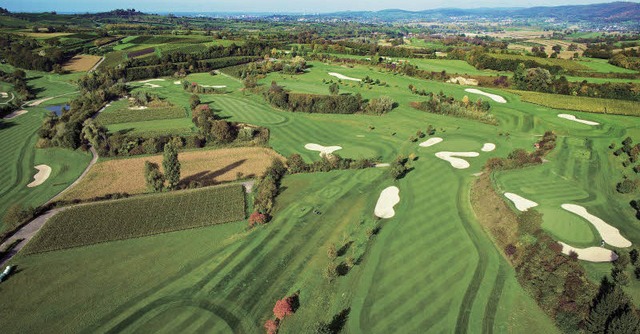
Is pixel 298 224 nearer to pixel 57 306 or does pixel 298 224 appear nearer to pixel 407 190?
pixel 407 190

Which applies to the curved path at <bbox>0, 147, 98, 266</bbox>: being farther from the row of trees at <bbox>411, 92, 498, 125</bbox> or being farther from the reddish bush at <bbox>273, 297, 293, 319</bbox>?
the row of trees at <bbox>411, 92, 498, 125</bbox>

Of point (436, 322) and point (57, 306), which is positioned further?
point (57, 306)

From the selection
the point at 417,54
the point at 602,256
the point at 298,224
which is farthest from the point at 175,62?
the point at 602,256

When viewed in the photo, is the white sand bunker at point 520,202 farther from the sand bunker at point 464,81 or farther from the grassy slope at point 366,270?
the sand bunker at point 464,81

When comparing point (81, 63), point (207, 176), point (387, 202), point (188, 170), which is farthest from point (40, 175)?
point (81, 63)

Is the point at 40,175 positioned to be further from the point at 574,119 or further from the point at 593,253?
the point at 574,119

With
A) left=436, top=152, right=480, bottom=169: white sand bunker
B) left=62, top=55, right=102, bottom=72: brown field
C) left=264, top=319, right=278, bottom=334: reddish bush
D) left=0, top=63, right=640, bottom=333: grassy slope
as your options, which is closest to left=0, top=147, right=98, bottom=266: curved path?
left=0, top=63, right=640, bottom=333: grassy slope
